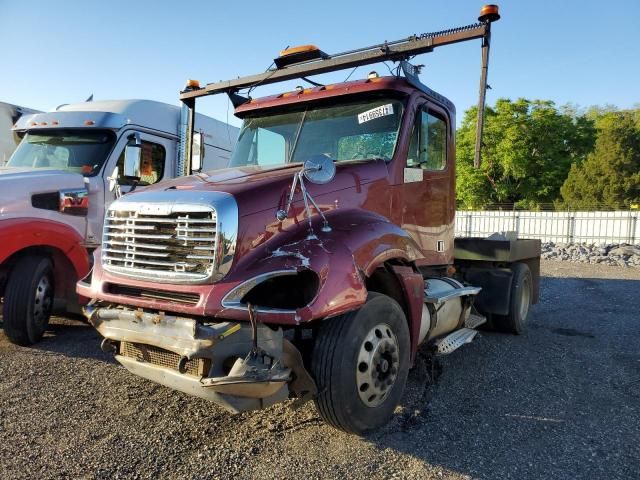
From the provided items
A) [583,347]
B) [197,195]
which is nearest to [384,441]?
[197,195]

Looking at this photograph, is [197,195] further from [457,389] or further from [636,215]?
[636,215]

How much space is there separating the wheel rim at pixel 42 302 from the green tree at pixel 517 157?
127 feet

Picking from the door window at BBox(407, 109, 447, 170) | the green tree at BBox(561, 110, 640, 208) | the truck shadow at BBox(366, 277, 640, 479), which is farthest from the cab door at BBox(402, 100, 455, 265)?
the green tree at BBox(561, 110, 640, 208)

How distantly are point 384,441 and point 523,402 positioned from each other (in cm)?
152

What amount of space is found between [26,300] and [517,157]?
41042mm

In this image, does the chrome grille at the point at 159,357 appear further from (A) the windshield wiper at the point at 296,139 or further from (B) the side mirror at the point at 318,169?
(A) the windshield wiper at the point at 296,139

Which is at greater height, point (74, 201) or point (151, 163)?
point (151, 163)

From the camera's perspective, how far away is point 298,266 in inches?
121

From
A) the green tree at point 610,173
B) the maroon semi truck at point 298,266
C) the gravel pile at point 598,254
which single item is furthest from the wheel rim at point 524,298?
the green tree at point 610,173

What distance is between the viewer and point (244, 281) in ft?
9.93

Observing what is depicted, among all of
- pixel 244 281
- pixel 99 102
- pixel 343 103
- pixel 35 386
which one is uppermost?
pixel 99 102

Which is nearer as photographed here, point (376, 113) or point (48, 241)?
point (376, 113)

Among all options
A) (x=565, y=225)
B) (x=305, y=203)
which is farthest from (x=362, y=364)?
(x=565, y=225)

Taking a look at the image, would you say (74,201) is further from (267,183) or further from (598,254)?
(598,254)
